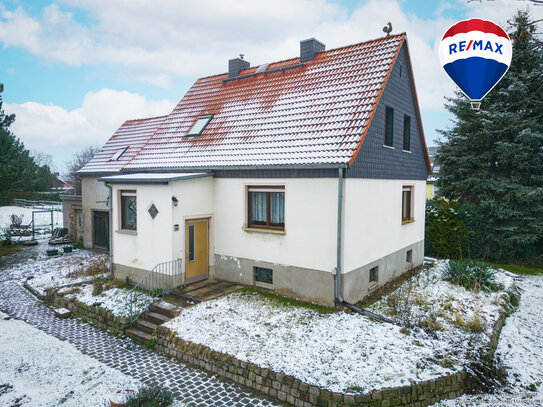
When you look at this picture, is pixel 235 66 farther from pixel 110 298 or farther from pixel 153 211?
pixel 110 298

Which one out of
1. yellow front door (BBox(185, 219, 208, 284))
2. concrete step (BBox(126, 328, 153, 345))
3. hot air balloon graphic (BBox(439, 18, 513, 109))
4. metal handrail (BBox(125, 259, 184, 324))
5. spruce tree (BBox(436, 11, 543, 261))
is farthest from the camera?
spruce tree (BBox(436, 11, 543, 261))

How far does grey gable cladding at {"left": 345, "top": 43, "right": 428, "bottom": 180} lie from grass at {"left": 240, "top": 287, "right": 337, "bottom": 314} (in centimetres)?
360

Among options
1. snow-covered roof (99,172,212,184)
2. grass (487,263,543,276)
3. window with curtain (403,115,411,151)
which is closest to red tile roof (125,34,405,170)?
snow-covered roof (99,172,212,184)

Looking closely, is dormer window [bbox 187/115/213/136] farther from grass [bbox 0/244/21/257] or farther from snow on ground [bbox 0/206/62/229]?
snow on ground [bbox 0/206/62/229]

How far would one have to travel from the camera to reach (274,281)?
10750 millimetres

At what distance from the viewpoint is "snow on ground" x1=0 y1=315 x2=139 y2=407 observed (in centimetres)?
673

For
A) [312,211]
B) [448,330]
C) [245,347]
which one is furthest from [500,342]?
[245,347]

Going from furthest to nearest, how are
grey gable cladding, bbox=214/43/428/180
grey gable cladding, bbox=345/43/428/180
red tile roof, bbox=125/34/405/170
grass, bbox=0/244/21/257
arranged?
1. grass, bbox=0/244/21/257
2. grey gable cladding, bbox=345/43/428/180
3. red tile roof, bbox=125/34/405/170
4. grey gable cladding, bbox=214/43/428/180

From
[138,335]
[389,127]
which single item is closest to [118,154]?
[138,335]

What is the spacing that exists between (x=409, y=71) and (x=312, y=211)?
701cm

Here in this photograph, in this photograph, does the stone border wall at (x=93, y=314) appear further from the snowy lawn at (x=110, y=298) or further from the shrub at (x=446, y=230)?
the shrub at (x=446, y=230)

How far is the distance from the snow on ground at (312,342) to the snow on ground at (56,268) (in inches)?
271

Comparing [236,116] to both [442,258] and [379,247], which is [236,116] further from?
[442,258]

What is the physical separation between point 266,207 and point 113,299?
542 centimetres
